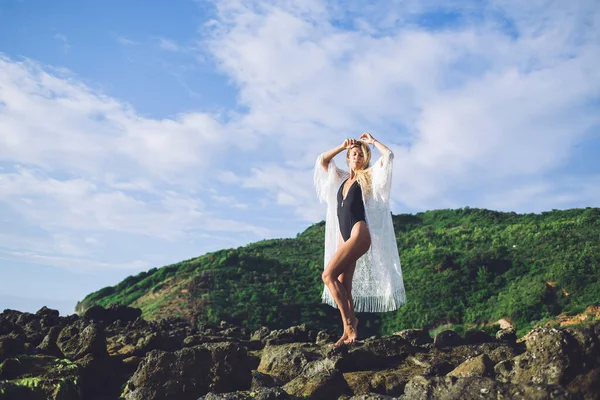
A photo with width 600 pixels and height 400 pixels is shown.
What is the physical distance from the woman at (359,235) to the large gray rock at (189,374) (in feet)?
7.83

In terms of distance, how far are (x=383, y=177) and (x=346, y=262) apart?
1412 millimetres

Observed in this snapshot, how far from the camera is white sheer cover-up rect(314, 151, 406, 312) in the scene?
862cm

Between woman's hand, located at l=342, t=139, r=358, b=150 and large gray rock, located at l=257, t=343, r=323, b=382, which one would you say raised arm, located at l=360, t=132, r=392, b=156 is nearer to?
woman's hand, located at l=342, t=139, r=358, b=150

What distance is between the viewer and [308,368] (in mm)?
6844

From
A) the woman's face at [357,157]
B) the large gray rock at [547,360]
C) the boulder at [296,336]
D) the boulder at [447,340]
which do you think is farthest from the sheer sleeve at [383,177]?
the large gray rock at [547,360]

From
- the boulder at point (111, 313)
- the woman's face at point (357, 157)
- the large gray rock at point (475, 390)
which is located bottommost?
the large gray rock at point (475, 390)

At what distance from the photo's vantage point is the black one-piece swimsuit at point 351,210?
869cm

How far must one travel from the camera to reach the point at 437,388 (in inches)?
170

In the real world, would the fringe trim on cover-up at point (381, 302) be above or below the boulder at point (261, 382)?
above

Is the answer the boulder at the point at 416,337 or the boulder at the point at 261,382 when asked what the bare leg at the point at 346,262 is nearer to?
the boulder at the point at 416,337

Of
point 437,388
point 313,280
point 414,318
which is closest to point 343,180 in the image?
point 437,388

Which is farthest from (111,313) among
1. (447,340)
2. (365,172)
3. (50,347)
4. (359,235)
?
(447,340)

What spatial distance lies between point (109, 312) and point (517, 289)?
19.7 metres

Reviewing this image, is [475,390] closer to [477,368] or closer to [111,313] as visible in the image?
[477,368]
